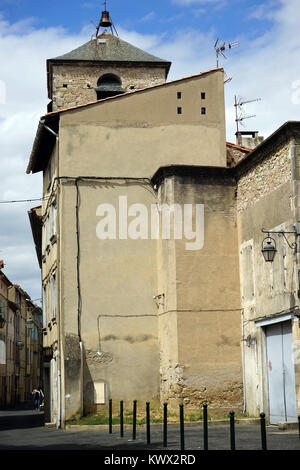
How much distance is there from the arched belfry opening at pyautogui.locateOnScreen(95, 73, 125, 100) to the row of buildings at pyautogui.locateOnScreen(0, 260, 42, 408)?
20.3 m

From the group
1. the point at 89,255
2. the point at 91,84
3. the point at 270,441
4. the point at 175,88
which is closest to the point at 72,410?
the point at 89,255

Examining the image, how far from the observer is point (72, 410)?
20750 millimetres

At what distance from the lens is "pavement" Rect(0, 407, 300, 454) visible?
13.3 metres

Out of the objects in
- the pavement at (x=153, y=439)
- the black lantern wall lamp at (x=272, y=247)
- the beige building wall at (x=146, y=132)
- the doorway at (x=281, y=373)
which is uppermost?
the beige building wall at (x=146, y=132)

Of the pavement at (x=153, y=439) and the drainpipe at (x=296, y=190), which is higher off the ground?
the drainpipe at (x=296, y=190)

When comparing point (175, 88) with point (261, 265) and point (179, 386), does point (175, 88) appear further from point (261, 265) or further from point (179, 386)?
point (179, 386)

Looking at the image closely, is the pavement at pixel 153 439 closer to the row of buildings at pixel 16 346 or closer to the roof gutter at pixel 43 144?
the roof gutter at pixel 43 144

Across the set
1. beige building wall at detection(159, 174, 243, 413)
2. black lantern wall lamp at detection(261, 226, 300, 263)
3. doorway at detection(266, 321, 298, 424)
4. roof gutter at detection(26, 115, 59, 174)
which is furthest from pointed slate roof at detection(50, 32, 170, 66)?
doorway at detection(266, 321, 298, 424)

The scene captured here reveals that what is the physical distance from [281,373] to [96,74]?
17189 millimetres

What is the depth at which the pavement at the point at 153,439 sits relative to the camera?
524 inches

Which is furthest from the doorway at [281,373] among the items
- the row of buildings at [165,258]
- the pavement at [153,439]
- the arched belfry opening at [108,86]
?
the arched belfry opening at [108,86]

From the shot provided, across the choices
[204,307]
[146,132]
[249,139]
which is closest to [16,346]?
[249,139]

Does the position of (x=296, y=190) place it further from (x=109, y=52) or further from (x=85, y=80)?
(x=109, y=52)

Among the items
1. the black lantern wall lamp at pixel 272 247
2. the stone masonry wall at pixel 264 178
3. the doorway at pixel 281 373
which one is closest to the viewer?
the black lantern wall lamp at pixel 272 247
